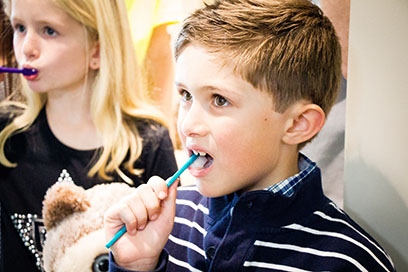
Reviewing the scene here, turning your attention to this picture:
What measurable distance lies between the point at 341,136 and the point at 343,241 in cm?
27

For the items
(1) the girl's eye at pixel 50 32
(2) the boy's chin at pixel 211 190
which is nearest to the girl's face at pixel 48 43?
(1) the girl's eye at pixel 50 32

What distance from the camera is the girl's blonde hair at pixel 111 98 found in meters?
1.01

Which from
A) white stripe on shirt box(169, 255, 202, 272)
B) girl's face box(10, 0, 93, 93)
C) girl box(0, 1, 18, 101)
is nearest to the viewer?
white stripe on shirt box(169, 255, 202, 272)

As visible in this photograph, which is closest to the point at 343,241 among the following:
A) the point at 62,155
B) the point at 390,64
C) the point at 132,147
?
the point at 390,64

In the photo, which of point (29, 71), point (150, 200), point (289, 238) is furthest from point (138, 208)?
point (29, 71)

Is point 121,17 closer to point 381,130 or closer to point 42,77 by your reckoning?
point 42,77

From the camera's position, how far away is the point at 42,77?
100cm

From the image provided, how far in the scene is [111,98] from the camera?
1052 mm

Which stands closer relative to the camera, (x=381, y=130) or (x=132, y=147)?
(x=381, y=130)

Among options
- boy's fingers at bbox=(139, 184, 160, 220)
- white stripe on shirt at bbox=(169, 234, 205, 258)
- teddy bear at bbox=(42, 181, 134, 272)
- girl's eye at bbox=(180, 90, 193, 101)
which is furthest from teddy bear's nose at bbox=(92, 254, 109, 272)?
girl's eye at bbox=(180, 90, 193, 101)

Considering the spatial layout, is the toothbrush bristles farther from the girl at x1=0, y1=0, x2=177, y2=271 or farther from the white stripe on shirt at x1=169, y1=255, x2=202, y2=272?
the white stripe on shirt at x1=169, y1=255, x2=202, y2=272

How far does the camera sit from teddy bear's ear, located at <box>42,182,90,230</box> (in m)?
1.00

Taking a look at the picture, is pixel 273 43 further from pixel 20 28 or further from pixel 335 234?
pixel 20 28

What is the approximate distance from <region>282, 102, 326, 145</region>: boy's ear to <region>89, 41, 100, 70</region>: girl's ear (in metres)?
0.51
